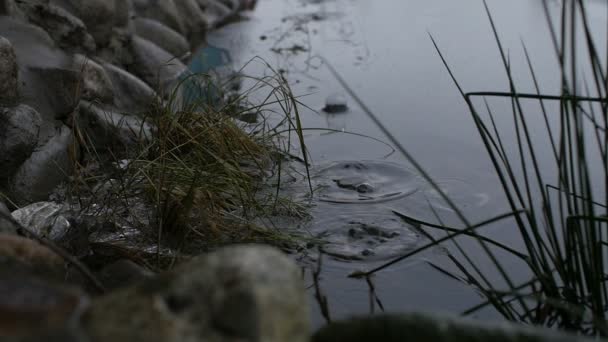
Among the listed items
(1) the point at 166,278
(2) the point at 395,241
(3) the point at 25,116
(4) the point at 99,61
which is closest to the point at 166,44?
(4) the point at 99,61

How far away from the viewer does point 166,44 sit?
15.3ft

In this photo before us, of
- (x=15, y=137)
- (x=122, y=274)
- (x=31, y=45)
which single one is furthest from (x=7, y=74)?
(x=122, y=274)

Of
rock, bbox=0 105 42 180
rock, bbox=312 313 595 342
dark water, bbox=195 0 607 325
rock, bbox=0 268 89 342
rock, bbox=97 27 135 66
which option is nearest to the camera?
rock, bbox=0 268 89 342

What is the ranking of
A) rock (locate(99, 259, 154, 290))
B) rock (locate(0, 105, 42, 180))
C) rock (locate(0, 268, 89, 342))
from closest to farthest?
rock (locate(0, 268, 89, 342)), rock (locate(99, 259, 154, 290)), rock (locate(0, 105, 42, 180))

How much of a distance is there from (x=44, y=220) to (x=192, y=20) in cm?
352

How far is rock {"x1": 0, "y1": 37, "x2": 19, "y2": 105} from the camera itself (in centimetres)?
244

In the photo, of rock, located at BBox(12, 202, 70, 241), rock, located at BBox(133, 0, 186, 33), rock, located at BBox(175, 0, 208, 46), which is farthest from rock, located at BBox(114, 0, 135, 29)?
rock, located at BBox(12, 202, 70, 241)

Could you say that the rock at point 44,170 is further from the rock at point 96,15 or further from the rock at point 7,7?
the rock at point 96,15

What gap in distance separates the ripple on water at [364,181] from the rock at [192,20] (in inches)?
110

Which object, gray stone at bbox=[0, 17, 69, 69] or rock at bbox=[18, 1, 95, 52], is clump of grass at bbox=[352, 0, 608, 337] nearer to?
gray stone at bbox=[0, 17, 69, 69]

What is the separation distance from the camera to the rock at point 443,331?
41.5 inches

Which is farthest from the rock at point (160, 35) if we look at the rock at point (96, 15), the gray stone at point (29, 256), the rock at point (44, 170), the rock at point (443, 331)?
the rock at point (443, 331)

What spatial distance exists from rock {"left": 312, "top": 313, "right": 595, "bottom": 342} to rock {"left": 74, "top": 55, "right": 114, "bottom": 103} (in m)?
2.14

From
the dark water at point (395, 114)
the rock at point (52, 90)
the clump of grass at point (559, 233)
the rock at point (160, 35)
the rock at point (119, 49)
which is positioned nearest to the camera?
the clump of grass at point (559, 233)
